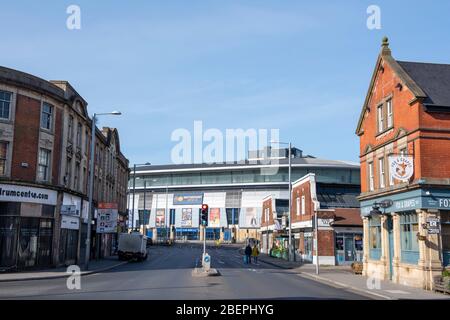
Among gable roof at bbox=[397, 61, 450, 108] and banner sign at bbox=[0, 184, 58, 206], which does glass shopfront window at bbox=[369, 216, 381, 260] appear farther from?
banner sign at bbox=[0, 184, 58, 206]

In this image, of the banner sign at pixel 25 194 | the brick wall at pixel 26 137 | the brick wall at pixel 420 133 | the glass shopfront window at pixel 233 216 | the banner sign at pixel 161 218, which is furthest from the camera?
the banner sign at pixel 161 218

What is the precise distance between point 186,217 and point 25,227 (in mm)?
92463

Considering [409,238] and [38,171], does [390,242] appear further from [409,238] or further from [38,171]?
[38,171]

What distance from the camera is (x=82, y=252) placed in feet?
139

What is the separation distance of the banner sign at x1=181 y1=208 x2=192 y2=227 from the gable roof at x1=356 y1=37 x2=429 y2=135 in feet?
303

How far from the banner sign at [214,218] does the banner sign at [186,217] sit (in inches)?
202

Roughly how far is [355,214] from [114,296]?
31.1 m

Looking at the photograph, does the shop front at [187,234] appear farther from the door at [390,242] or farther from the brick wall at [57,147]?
the door at [390,242]

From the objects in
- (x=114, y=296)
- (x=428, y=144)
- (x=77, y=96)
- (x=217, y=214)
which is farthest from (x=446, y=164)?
(x=217, y=214)

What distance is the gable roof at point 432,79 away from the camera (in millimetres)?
24339

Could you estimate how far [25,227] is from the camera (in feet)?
97.7

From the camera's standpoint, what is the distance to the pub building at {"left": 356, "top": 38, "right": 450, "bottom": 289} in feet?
74.7

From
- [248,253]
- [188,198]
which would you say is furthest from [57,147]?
[188,198]

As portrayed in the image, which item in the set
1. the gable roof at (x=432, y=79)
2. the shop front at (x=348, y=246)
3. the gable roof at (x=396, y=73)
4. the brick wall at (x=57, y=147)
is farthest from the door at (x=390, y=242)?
the brick wall at (x=57, y=147)
